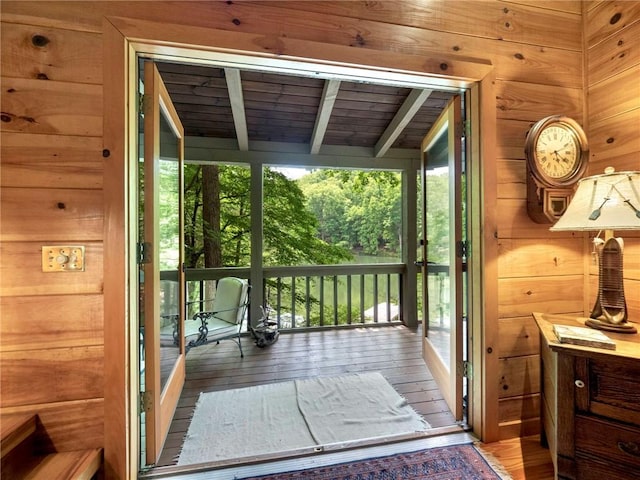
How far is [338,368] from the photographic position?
8.46ft

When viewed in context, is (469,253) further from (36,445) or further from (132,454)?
(36,445)

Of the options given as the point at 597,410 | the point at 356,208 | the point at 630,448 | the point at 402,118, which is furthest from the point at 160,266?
the point at 356,208

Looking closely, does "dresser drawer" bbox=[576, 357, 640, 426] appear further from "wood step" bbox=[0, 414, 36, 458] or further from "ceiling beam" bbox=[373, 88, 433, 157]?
"ceiling beam" bbox=[373, 88, 433, 157]

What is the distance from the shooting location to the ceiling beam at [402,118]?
109 inches

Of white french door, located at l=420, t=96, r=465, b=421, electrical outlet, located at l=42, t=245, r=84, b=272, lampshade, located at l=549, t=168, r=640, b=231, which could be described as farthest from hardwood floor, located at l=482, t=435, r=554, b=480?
electrical outlet, located at l=42, t=245, r=84, b=272

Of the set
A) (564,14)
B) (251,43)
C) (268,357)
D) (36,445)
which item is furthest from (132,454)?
(564,14)

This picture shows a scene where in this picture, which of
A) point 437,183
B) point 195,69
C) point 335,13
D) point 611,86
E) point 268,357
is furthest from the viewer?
point 268,357

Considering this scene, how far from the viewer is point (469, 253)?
1571 mm

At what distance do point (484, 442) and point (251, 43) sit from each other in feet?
7.52

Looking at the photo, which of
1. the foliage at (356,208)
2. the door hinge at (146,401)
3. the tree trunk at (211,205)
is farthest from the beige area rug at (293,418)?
the tree trunk at (211,205)

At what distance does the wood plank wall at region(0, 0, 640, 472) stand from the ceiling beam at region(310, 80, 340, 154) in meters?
1.25

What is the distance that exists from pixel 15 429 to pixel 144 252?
0.76 metres

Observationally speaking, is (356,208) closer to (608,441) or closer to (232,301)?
(232,301)

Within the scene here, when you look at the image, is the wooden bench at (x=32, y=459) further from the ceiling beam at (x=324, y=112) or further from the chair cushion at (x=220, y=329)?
the ceiling beam at (x=324, y=112)
